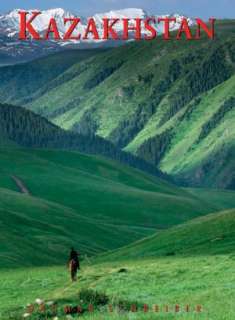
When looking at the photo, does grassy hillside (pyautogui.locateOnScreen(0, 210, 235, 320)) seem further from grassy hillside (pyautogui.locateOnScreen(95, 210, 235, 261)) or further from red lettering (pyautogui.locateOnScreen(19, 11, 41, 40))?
red lettering (pyautogui.locateOnScreen(19, 11, 41, 40))

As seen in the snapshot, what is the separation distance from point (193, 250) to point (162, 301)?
123ft

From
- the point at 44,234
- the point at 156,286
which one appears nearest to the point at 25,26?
the point at 44,234

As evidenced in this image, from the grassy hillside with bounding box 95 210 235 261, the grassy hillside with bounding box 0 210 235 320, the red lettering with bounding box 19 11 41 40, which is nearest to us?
the grassy hillside with bounding box 0 210 235 320

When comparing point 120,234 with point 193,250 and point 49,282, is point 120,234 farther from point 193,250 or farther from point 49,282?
point 49,282

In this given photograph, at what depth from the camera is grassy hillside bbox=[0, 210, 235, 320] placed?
3616 centimetres

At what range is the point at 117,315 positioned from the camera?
1307 inches

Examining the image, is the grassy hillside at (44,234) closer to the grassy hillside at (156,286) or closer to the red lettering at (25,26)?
the grassy hillside at (156,286)

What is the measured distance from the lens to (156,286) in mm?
49531

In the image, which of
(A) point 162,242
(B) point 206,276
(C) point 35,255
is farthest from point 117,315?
(C) point 35,255

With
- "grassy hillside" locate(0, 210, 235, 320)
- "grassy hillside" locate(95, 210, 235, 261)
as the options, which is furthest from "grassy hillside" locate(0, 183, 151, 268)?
"grassy hillside" locate(0, 210, 235, 320)

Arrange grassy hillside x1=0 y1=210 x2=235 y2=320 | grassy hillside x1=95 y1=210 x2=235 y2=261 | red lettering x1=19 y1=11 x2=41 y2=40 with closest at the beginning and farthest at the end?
grassy hillside x1=0 y1=210 x2=235 y2=320, grassy hillside x1=95 y1=210 x2=235 y2=261, red lettering x1=19 y1=11 x2=41 y2=40

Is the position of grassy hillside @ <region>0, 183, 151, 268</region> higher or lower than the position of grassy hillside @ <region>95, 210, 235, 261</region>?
lower

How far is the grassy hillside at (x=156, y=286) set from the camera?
36156mm

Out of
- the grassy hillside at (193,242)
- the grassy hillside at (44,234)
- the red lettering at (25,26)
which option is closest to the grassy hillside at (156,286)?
the grassy hillside at (193,242)
